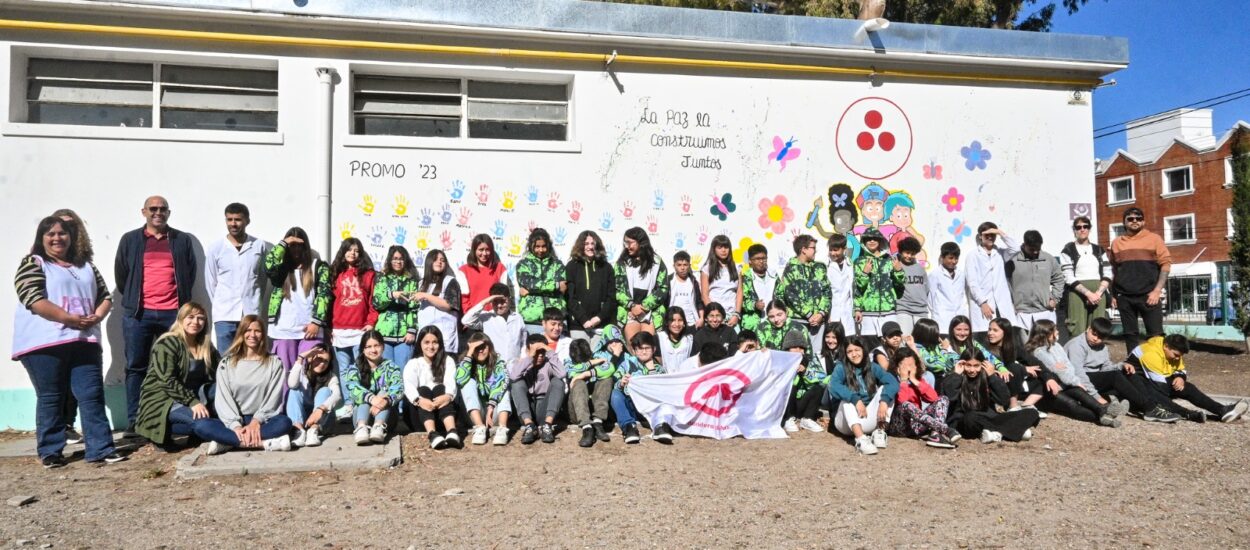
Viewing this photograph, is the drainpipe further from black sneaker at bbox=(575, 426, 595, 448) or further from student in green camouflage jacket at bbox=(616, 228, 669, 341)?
black sneaker at bbox=(575, 426, 595, 448)

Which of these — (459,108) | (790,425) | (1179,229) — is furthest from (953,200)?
(1179,229)

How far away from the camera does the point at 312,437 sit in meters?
6.05

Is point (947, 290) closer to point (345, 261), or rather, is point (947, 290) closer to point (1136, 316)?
point (1136, 316)

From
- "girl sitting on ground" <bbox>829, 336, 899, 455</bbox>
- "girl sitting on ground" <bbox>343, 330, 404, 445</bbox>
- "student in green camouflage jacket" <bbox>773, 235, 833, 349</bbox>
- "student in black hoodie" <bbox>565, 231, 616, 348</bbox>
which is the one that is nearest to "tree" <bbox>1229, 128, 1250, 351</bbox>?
"student in green camouflage jacket" <bbox>773, 235, 833, 349</bbox>

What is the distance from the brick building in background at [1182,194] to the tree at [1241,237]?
10.8m

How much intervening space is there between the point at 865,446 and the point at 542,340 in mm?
2662

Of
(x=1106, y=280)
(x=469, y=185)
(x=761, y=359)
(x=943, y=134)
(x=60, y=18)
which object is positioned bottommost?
(x=761, y=359)

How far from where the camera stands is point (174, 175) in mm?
7348

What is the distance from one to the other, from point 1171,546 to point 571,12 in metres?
6.42

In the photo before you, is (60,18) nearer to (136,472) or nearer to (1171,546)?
(136,472)

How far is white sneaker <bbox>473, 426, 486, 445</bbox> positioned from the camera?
6.28 m

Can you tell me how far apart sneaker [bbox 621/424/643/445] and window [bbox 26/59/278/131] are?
176 inches

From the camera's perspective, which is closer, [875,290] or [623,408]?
[623,408]

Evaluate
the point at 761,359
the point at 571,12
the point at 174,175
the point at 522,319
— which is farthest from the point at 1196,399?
the point at 174,175
